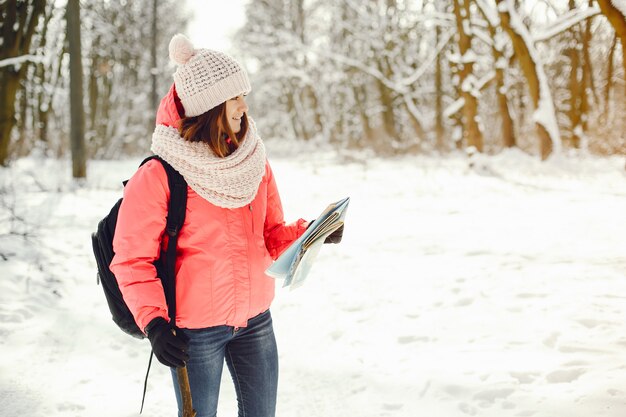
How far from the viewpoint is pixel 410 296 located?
200 inches

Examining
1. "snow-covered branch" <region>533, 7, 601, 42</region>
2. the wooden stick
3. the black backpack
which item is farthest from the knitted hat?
"snow-covered branch" <region>533, 7, 601, 42</region>

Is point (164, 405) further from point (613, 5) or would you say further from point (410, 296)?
point (613, 5)

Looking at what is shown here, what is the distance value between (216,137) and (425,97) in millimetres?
27890

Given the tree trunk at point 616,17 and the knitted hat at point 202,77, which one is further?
the tree trunk at point 616,17

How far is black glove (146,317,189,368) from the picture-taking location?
1666 millimetres

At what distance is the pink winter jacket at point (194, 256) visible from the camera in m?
1.74

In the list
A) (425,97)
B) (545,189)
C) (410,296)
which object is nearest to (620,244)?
(410,296)

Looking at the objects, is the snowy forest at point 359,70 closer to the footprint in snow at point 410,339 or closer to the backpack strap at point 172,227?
the footprint in snow at point 410,339

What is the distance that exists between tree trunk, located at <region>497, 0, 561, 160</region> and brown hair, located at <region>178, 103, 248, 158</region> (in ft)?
38.6

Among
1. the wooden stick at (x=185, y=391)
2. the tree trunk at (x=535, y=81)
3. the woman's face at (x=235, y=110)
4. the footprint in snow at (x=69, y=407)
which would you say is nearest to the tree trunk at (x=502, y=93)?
the tree trunk at (x=535, y=81)

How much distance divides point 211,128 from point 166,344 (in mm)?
818

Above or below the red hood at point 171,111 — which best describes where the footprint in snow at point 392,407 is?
below

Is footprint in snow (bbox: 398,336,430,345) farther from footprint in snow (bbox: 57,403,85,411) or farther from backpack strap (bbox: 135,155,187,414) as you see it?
backpack strap (bbox: 135,155,187,414)

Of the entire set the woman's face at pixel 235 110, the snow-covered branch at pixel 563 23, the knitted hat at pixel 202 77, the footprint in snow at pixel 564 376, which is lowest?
the footprint in snow at pixel 564 376
